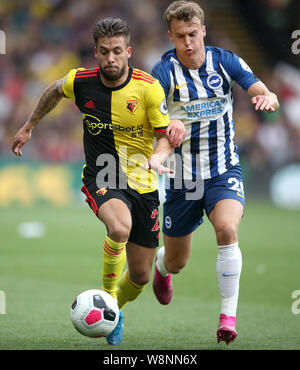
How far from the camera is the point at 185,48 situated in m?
5.39

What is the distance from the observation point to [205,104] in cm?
555

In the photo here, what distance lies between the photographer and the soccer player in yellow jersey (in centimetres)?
496

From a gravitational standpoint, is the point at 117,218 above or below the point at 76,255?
above

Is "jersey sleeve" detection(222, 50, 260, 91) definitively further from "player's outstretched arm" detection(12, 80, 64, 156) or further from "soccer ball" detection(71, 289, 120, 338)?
"soccer ball" detection(71, 289, 120, 338)

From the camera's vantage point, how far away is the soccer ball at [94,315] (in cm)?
466

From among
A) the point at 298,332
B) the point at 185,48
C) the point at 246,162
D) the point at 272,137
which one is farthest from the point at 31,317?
the point at 272,137

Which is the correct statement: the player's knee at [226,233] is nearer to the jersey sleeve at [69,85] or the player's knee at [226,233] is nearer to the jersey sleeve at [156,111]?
the jersey sleeve at [156,111]

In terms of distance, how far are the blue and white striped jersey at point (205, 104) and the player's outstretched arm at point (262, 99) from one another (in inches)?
6.5

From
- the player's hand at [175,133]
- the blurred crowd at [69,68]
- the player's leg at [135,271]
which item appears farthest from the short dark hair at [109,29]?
the blurred crowd at [69,68]

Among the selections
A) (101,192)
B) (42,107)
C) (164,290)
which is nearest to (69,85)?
(42,107)

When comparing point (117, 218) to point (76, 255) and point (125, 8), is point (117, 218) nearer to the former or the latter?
point (76, 255)

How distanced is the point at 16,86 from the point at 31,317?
13.8 meters

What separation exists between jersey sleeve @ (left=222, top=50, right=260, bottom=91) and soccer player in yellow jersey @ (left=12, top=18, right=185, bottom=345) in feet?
2.10
